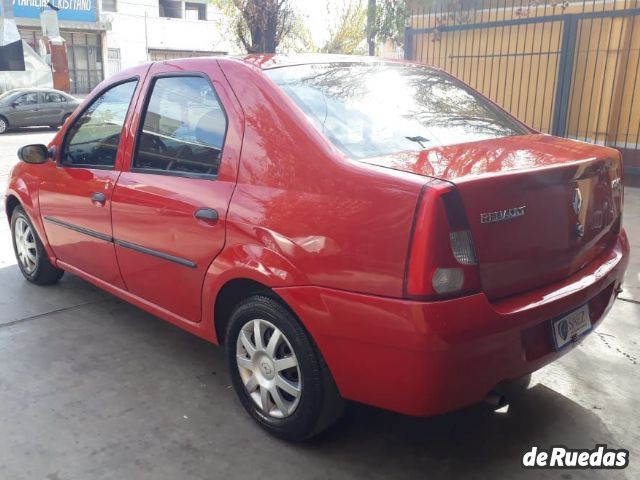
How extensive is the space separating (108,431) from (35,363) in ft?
3.18

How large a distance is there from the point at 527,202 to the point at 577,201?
13.8 inches

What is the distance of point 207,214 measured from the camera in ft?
9.36

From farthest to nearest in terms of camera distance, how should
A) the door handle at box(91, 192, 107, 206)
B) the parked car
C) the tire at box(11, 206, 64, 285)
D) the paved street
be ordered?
1. the parked car
2. the tire at box(11, 206, 64, 285)
3. the door handle at box(91, 192, 107, 206)
4. the paved street

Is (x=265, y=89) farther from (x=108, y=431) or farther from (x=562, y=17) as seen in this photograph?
(x=562, y=17)

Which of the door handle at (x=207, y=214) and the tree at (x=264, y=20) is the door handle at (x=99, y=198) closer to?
the door handle at (x=207, y=214)

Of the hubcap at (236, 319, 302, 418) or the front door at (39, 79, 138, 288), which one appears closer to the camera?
the hubcap at (236, 319, 302, 418)

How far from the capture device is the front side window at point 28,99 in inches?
704

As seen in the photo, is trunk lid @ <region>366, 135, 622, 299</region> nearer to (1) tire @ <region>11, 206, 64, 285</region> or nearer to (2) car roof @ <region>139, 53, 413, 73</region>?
(2) car roof @ <region>139, 53, 413, 73</region>

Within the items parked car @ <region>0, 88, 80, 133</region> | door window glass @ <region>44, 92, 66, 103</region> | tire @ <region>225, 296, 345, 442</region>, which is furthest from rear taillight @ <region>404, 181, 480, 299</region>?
door window glass @ <region>44, 92, 66, 103</region>

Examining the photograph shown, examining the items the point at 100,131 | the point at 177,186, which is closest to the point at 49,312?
the point at 100,131

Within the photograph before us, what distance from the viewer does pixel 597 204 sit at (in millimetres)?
2717

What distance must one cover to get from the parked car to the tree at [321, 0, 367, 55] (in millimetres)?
8222

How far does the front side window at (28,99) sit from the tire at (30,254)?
583 inches

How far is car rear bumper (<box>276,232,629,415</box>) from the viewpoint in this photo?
2143 millimetres
